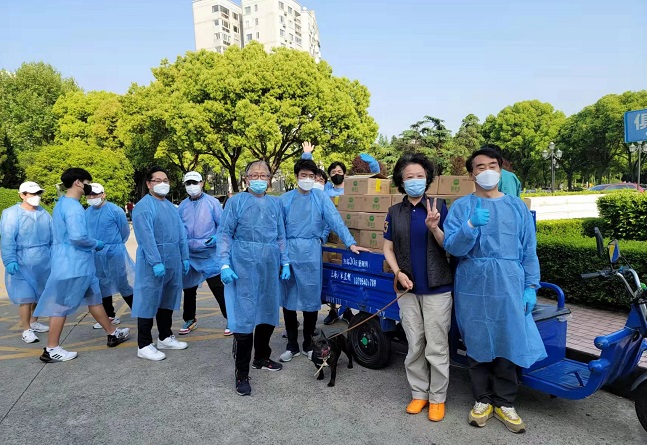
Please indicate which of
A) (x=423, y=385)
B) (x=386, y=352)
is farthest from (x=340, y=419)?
(x=386, y=352)

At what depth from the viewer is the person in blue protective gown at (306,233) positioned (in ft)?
14.0

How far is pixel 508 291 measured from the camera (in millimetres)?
2936

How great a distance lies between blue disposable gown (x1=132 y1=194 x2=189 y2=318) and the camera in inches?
176

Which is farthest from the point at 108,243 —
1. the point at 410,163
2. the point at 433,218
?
the point at 433,218

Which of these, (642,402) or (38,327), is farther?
(38,327)

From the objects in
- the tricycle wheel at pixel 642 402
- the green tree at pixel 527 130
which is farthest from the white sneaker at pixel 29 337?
the green tree at pixel 527 130

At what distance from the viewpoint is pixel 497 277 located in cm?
296

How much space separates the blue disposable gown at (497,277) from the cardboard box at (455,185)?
74cm

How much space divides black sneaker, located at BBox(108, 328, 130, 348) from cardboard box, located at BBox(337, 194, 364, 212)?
2902 mm

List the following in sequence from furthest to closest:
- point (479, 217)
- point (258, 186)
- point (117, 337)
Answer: point (117, 337) < point (258, 186) < point (479, 217)

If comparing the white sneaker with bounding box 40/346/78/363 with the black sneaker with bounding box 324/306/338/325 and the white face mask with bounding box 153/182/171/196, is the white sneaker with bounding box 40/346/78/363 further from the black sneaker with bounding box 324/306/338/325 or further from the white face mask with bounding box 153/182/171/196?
the black sneaker with bounding box 324/306/338/325

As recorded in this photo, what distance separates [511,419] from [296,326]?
88.2 inches

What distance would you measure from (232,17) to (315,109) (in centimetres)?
6493

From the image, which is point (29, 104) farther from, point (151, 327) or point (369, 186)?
point (369, 186)
